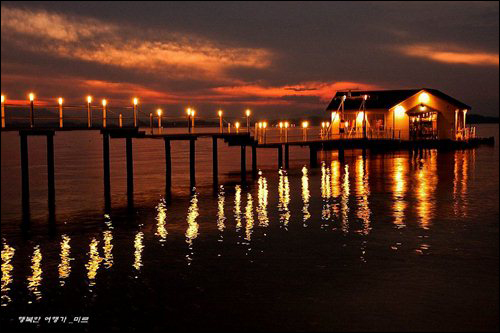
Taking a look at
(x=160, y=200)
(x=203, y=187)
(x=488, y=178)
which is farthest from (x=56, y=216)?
(x=488, y=178)

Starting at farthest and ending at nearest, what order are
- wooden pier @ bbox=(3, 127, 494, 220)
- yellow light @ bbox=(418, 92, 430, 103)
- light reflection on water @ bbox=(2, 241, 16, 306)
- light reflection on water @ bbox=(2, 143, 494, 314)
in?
yellow light @ bbox=(418, 92, 430, 103) → wooden pier @ bbox=(3, 127, 494, 220) → light reflection on water @ bbox=(2, 143, 494, 314) → light reflection on water @ bbox=(2, 241, 16, 306)

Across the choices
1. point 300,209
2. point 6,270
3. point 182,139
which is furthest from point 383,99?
point 6,270

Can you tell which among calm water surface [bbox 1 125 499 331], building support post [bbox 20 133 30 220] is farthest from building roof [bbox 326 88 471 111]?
building support post [bbox 20 133 30 220]

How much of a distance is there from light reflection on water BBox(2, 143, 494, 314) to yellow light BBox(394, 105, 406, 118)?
478 inches

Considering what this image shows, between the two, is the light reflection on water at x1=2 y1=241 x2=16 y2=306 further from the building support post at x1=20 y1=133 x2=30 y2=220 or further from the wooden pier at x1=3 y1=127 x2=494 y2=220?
the building support post at x1=20 y1=133 x2=30 y2=220

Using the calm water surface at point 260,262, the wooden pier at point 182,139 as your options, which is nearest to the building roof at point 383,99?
the wooden pier at point 182,139

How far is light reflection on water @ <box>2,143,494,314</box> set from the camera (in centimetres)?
2022

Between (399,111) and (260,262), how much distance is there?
47887 mm

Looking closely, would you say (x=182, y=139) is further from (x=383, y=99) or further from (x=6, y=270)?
(x=383, y=99)

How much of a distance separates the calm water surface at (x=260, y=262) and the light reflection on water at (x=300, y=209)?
103mm

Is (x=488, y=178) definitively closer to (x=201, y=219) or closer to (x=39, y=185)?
(x=201, y=219)

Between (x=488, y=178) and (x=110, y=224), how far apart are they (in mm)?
30757

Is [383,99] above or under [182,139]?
above

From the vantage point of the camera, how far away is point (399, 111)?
2517 inches
